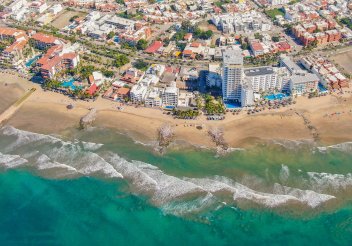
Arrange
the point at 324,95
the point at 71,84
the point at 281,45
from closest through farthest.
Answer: the point at 324,95, the point at 71,84, the point at 281,45

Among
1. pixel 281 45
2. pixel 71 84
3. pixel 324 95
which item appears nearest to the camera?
pixel 324 95

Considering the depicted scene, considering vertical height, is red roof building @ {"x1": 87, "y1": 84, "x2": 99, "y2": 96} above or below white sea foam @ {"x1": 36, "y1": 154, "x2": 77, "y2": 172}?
above

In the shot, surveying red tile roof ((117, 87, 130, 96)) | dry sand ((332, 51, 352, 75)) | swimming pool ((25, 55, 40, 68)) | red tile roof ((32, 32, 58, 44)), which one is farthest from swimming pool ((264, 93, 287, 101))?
swimming pool ((25, 55, 40, 68))

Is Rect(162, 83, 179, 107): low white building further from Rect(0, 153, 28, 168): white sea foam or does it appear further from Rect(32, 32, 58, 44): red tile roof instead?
Rect(32, 32, 58, 44): red tile roof

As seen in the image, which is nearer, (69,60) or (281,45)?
Result: (69,60)

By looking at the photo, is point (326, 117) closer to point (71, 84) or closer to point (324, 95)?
point (324, 95)

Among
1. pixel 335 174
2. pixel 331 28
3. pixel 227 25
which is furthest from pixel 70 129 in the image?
pixel 331 28

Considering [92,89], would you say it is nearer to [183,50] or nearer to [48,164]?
[48,164]
